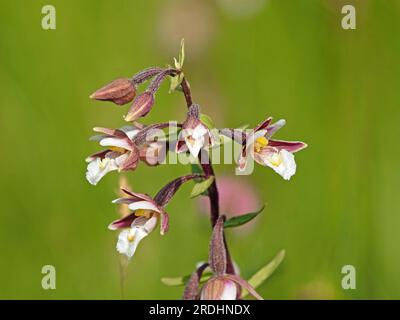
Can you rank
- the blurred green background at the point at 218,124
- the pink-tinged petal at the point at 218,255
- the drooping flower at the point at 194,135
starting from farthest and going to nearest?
the blurred green background at the point at 218,124 → the pink-tinged petal at the point at 218,255 → the drooping flower at the point at 194,135

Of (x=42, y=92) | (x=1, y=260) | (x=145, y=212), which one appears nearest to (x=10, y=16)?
(x=42, y=92)

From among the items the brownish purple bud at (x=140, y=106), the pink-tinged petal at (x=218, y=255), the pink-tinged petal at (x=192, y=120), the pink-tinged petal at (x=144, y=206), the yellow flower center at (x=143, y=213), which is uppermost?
the brownish purple bud at (x=140, y=106)

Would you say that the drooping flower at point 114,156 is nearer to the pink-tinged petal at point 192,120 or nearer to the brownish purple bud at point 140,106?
the brownish purple bud at point 140,106

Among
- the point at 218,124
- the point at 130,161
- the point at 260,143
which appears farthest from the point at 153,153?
the point at 218,124

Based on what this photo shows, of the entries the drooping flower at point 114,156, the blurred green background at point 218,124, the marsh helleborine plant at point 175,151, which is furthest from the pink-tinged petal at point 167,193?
the blurred green background at point 218,124

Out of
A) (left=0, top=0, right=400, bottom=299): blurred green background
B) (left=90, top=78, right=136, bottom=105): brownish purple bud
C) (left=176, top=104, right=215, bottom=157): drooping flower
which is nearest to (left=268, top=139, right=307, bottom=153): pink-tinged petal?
(left=176, top=104, right=215, bottom=157): drooping flower

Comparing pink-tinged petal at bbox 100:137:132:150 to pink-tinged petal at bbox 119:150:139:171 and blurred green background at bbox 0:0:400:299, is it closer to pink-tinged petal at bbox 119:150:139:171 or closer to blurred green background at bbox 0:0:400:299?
pink-tinged petal at bbox 119:150:139:171
